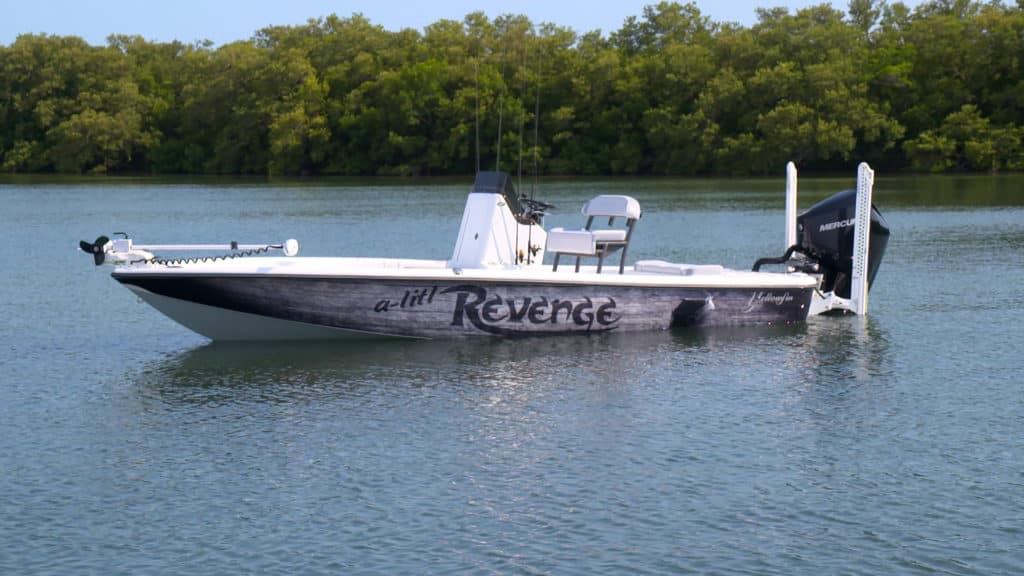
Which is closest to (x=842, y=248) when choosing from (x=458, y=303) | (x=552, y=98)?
(x=458, y=303)

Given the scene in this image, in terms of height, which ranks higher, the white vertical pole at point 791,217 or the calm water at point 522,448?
the white vertical pole at point 791,217

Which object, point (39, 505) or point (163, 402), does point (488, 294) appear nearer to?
point (163, 402)

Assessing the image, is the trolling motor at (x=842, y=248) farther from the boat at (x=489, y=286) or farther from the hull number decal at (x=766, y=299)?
the hull number decal at (x=766, y=299)

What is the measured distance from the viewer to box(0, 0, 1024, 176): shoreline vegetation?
83.2m

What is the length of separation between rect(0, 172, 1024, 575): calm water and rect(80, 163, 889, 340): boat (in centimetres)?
38

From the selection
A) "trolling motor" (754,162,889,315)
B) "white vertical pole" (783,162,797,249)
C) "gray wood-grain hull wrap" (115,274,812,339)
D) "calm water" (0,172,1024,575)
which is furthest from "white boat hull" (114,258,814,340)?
"white vertical pole" (783,162,797,249)

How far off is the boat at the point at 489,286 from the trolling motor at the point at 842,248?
0.03m

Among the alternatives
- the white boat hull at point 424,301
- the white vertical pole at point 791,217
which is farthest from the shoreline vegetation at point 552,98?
the white boat hull at point 424,301

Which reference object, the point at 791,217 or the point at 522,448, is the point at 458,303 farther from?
the point at 791,217

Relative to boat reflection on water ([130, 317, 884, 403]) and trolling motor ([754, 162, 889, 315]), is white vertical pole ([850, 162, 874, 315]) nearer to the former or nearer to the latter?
trolling motor ([754, 162, 889, 315])

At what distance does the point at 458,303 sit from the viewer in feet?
58.1

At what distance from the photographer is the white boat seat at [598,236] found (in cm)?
1778

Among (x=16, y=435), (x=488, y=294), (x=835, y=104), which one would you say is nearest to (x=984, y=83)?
(x=835, y=104)

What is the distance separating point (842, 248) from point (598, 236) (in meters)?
4.38
